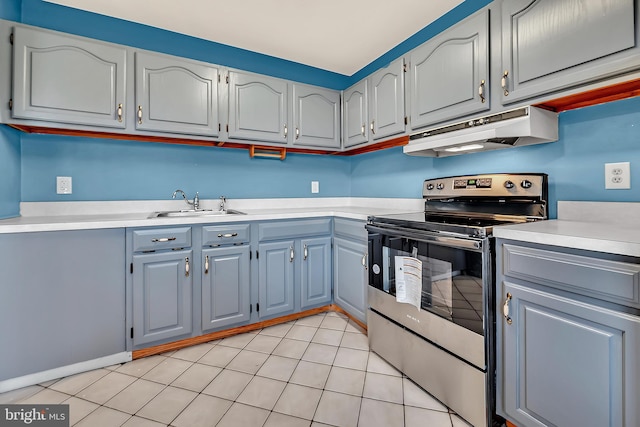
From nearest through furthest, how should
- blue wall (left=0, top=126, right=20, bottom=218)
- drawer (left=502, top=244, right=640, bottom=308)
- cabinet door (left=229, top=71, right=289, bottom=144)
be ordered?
1. drawer (left=502, top=244, right=640, bottom=308)
2. blue wall (left=0, top=126, right=20, bottom=218)
3. cabinet door (left=229, top=71, right=289, bottom=144)

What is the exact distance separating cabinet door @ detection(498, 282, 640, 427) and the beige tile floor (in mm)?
359

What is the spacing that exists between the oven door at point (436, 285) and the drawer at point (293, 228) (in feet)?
2.09

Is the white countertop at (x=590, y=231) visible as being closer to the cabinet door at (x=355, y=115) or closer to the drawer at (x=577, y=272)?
the drawer at (x=577, y=272)

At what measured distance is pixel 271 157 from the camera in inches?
112

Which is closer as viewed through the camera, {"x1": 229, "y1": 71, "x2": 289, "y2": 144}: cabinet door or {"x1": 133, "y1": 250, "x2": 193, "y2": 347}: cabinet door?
{"x1": 133, "y1": 250, "x2": 193, "y2": 347}: cabinet door

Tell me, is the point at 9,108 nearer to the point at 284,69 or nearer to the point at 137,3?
the point at 137,3

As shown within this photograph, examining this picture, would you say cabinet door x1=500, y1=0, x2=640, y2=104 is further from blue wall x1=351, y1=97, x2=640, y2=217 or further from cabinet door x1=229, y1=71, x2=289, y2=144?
cabinet door x1=229, y1=71, x2=289, y2=144

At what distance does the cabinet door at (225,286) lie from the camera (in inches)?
79.7

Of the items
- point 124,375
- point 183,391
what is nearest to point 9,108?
point 124,375

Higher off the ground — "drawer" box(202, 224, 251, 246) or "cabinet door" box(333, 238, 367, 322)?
"drawer" box(202, 224, 251, 246)

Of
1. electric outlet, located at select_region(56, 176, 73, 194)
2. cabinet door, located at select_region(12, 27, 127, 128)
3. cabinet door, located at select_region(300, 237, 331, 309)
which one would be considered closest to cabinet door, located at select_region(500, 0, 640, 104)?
cabinet door, located at select_region(300, 237, 331, 309)

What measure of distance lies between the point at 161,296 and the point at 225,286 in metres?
0.41

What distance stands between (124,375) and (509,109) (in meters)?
2.61

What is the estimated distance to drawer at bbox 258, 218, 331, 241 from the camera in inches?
87.9
